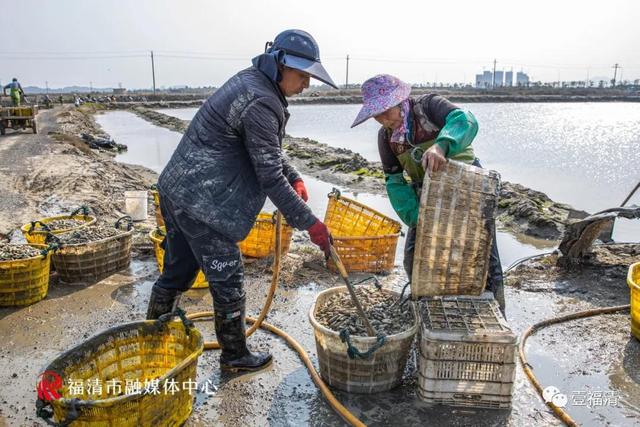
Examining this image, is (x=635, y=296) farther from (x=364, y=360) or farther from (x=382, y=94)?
(x=382, y=94)

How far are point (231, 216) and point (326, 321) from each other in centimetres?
102

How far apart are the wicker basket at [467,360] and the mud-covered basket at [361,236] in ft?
7.39

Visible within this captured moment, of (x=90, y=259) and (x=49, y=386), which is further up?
(x=49, y=386)

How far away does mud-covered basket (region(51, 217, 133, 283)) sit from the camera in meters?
5.20

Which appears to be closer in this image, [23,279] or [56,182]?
[23,279]

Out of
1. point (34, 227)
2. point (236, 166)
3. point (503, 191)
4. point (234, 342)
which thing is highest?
point (236, 166)

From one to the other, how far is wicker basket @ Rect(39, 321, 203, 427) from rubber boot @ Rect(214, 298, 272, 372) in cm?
28

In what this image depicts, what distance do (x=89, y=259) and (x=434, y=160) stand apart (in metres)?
3.79

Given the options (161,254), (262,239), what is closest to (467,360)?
(262,239)

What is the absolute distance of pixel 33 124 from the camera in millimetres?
18625

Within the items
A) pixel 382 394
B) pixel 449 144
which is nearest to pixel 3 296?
pixel 382 394

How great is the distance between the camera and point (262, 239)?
5.93m

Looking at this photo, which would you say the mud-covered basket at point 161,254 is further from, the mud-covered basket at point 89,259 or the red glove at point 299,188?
the red glove at point 299,188

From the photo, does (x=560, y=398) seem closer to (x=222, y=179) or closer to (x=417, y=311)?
(x=417, y=311)
